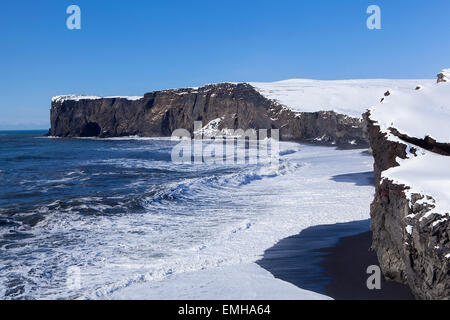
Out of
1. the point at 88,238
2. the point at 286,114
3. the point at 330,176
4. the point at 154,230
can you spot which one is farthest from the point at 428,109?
the point at 286,114

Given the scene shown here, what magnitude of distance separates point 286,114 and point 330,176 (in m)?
43.9

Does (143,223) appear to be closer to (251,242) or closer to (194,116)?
(251,242)

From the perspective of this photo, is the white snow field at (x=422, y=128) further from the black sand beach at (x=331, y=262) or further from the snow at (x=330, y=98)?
the snow at (x=330, y=98)

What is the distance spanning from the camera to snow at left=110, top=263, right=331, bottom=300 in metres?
6.32

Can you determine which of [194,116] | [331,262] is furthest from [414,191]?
[194,116]

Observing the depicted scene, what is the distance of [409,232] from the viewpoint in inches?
222

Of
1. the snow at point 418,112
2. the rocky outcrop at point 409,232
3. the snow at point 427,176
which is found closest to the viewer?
the rocky outcrop at point 409,232

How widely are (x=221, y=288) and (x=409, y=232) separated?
303 centimetres

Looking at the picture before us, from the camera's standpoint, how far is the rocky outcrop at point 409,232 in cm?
508

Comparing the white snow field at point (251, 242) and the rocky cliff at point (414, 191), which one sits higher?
the rocky cliff at point (414, 191)

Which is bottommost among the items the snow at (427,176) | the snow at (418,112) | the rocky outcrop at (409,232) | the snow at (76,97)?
the rocky outcrop at (409,232)

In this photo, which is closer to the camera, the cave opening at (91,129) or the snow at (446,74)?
the snow at (446,74)

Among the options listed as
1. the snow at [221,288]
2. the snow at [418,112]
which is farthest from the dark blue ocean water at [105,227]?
the snow at [418,112]
